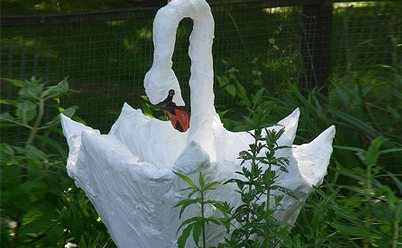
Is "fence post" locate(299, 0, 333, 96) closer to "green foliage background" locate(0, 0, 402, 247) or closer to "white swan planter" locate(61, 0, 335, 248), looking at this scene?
"green foliage background" locate(0, 0, 402, 247)

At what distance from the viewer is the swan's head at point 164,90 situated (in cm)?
168

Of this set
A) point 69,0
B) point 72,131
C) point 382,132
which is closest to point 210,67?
point 72,131

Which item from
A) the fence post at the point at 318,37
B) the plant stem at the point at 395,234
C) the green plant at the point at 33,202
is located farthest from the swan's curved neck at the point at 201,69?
the fence post at the point at 318,37

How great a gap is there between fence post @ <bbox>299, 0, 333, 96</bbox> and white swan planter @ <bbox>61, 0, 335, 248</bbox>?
78.8 inches

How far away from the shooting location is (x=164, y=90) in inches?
67.0

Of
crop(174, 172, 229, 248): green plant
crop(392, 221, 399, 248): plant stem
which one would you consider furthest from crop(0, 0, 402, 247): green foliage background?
crop(174, 172, 229, 248): green plant

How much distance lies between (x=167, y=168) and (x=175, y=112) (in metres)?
0.21

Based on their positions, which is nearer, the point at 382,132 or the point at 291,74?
the point at 382,132

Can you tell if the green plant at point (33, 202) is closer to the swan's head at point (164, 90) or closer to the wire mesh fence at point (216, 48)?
the swan's head at point (164, 90)

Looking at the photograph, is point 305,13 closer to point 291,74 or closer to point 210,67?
point 291,74

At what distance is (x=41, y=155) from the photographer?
6.23ft

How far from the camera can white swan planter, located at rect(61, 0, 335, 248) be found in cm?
156

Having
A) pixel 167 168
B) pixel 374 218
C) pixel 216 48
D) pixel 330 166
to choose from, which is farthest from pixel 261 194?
pixel 216 48

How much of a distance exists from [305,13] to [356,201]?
2.16 metres
